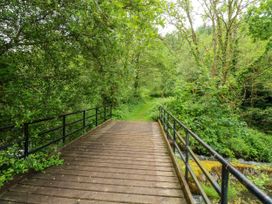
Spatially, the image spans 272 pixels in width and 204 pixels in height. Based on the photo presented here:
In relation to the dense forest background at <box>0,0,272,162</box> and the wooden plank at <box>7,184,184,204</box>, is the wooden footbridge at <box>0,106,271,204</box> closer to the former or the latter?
the wooden plank at <box>7,184,184,204</box>

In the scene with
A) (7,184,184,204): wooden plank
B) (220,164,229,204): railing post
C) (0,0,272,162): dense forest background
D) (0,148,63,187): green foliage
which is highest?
(0,0,272,162): dense forest background

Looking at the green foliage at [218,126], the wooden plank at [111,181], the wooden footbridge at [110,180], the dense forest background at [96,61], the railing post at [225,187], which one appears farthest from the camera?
the green foliage at [218,126]

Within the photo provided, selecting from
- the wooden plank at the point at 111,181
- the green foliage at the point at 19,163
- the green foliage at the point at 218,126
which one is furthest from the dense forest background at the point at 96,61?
the wooden plank at the point at 111,181

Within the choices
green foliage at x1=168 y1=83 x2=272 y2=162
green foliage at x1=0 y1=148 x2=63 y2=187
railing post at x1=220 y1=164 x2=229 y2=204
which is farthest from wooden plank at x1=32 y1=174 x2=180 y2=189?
green foliage at x1=168 y1=83 x2=272 y2=162

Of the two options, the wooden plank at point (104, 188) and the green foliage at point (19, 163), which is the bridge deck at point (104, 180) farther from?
the green foliage at point (19, 163)

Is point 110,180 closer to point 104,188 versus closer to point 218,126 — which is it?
point 104,188

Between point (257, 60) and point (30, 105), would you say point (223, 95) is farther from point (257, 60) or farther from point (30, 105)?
point (30, 105)

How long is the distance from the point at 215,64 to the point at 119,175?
1123cm

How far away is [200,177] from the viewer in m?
6.11

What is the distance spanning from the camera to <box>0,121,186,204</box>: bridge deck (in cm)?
311

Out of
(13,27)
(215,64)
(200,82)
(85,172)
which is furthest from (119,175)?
(215,64)

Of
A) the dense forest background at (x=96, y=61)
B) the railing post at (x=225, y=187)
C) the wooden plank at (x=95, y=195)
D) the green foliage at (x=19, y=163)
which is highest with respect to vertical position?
the dense forest background at (x=96, y=61)

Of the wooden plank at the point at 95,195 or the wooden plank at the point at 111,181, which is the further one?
the wooden plank at the point at 111,181

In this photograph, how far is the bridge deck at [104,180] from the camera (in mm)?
3111
